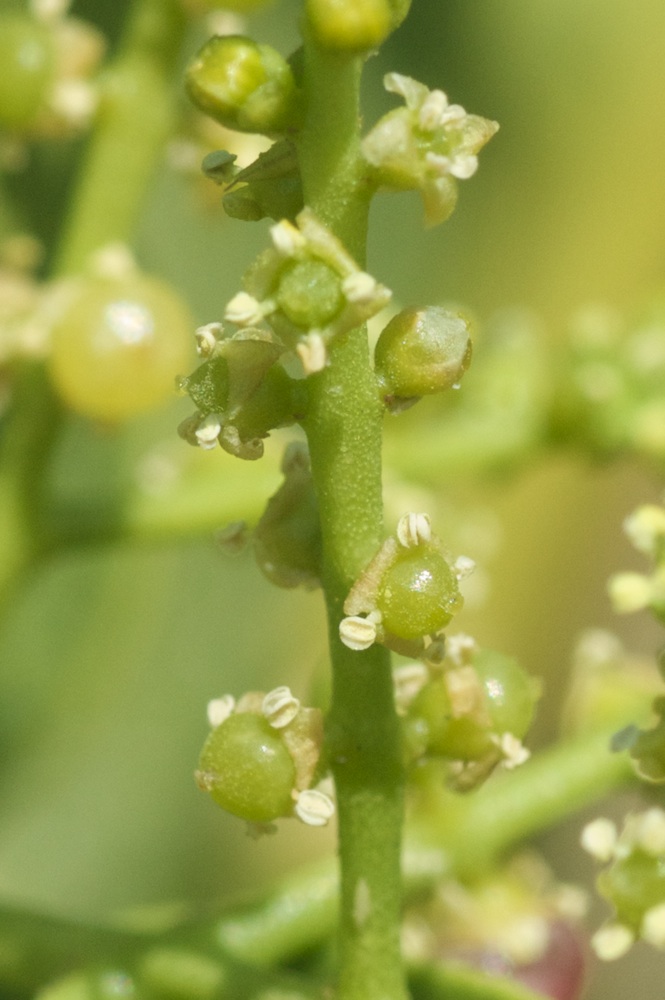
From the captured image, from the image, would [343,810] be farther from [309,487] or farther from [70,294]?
[70,294]

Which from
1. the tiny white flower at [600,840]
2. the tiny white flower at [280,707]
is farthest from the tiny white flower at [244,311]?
the tiny white flower at [600,840]

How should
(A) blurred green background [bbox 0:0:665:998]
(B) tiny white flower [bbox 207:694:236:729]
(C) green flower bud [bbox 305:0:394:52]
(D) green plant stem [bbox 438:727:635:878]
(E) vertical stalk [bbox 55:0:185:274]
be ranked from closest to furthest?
(C) green flower bud [bbox 305:0:394:52] < (B) tiny white flower [bbox 207:694:236:729] < (D) green plant stem [bbox 438:727:635:878] < (E) vertical stalk [bbox 55:0:185:274] < (A) blurred green background [bbox 0:0:665:998]

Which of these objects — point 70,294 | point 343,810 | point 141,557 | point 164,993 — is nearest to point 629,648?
point 141,557

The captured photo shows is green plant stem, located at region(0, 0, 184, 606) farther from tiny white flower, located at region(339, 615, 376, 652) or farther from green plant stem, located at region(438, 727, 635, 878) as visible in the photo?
tiny white flower, located at region(339, 615, 376, 652)

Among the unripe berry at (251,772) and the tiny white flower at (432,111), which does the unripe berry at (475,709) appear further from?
the tiny white flower at (432,111)

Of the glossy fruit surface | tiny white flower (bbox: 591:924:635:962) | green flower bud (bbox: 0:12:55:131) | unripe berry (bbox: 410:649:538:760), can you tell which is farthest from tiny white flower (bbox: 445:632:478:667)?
green flower bud (bbox: 0:12:55:131)

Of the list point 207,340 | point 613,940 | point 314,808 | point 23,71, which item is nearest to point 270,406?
point 207,340
